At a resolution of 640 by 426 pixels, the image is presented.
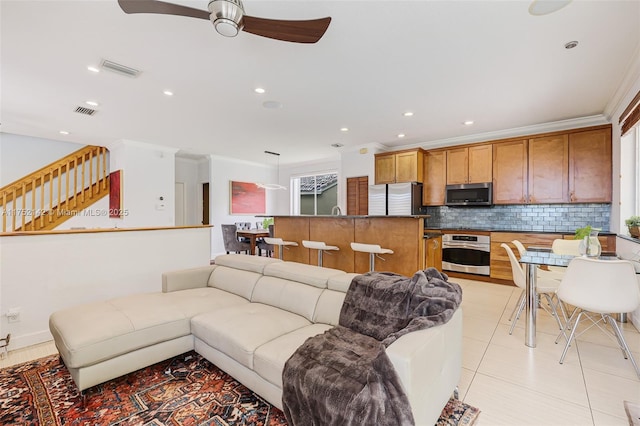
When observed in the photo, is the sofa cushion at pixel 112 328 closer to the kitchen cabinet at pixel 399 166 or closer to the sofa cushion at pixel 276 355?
the sofa cushion at pixel 276 355

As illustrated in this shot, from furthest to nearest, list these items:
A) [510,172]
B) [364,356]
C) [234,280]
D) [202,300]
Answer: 1. [510,172]
2. [234,280]
3. [202,300]
4. [364,356]

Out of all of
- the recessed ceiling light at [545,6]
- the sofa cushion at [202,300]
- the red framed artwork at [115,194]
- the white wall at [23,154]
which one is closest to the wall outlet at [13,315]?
the sofa cushion at [202,300]

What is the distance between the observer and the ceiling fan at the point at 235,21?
1.65 meters

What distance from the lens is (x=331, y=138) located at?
5758 millimetres

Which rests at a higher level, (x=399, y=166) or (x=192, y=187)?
(x=399, y=166)

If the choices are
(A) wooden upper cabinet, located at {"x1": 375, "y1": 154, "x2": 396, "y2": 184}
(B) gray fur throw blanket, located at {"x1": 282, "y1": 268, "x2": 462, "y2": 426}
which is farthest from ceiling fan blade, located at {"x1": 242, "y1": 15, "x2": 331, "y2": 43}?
(A) wooden upper cabinet, located at {"x1": 375, "y1": 154, "x2": 396, "y2": 184}

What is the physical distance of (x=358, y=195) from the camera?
643 centimetres

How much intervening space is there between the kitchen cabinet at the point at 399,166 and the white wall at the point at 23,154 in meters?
6.70

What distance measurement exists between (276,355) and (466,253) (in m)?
4.51

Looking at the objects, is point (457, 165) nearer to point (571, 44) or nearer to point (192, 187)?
point (571, 44)

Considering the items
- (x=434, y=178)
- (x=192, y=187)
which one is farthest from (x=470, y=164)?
(x=192, y=187)

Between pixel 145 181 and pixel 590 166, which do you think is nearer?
pixel 590 166

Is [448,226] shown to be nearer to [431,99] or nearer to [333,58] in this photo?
[431,99]

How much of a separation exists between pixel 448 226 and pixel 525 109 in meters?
2.53
